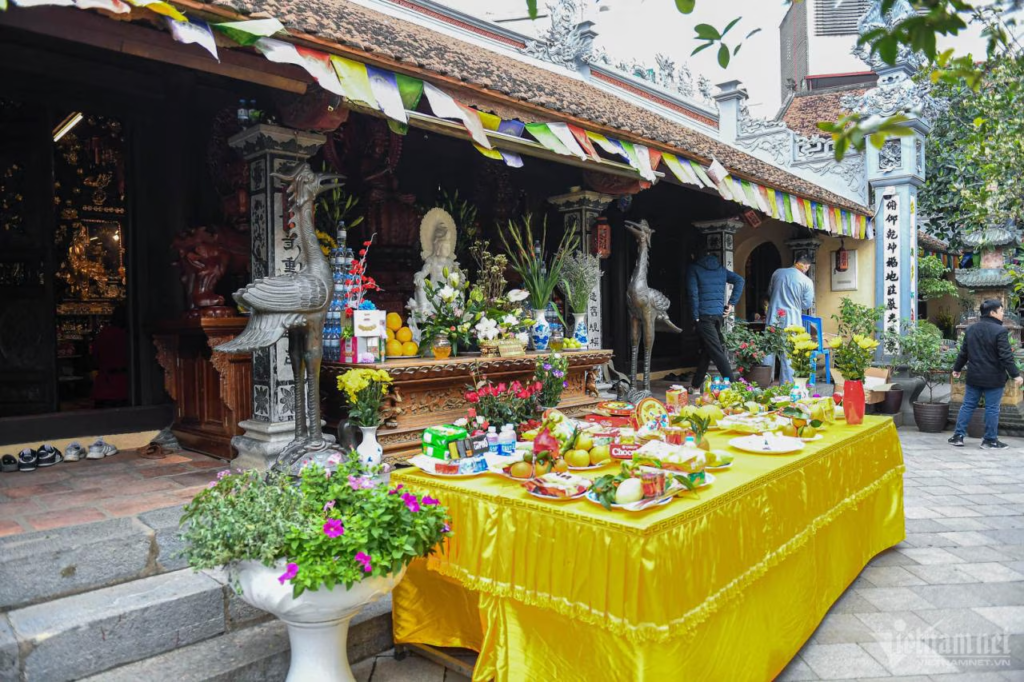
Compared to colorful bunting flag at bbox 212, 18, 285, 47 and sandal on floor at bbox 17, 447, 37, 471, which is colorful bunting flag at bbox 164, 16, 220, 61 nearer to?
colorful bunting flag at bbox 212, 18, 285, 47

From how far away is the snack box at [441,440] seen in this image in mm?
3006

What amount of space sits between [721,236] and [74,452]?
8493 millimetres

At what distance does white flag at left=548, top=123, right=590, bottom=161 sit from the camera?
522cm

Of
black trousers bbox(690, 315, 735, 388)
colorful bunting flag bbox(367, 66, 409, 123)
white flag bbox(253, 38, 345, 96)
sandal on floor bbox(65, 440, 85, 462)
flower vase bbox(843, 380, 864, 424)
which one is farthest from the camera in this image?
black trousers bbox(690, 315, 735, 388)

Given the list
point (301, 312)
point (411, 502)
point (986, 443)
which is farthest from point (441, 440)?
point (986, 443)

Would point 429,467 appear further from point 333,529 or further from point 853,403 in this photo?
point 853,403

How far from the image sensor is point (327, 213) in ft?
19.0

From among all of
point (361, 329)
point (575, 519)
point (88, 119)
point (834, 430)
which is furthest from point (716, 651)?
point (88, 119)

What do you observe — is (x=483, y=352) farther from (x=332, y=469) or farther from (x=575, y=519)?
(x=575, y=519)

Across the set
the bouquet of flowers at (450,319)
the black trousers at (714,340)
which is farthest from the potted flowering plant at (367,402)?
the black trousers at (714,340)

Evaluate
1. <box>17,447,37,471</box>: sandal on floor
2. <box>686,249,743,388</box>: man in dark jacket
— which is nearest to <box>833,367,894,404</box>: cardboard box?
<box>686,249,743,388</box>: man in dark jacket

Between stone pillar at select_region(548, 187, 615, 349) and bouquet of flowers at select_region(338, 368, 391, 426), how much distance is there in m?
3.61

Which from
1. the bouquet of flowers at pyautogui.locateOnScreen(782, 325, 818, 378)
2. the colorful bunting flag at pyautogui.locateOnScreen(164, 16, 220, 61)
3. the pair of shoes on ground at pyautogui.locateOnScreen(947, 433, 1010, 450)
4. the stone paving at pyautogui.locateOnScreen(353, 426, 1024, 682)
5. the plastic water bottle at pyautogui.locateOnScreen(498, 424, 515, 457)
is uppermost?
the colorful bunting flag at pyautogui.locateOnScreen(164, 16, 220, 61)

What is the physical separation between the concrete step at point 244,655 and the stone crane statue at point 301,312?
1152 millimetres
